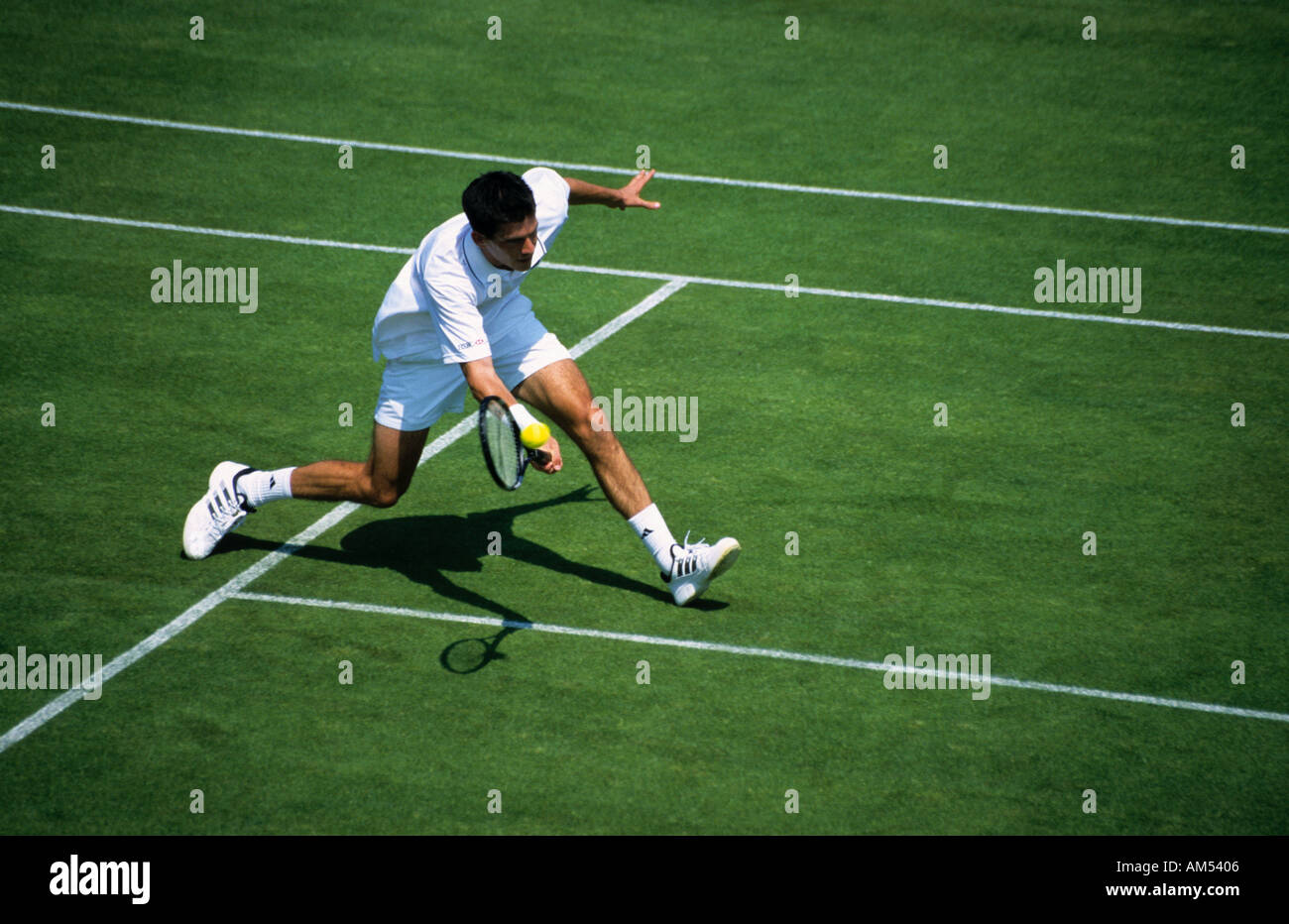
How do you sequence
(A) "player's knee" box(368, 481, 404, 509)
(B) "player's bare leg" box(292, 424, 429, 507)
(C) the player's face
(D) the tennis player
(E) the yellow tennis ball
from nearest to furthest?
1. (E) the yellow tennis ball
2. (C) the player's face
3. (D) the tennis player
4. (B) "player's bare leg" box(292, 424, 429, 507)
5. (A) "player's knee" box(368, 481, 404, 509)

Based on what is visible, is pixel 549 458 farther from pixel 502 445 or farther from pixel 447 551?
pixel 447 551

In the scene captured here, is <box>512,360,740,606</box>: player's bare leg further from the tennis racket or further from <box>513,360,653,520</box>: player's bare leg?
the tennis racket

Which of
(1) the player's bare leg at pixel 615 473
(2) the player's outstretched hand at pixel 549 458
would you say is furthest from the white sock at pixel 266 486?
(2) the player's outstretched hand at pixel 549 458

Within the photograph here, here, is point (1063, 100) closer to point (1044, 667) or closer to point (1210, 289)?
point (1210, 289)

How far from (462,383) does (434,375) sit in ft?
0.49

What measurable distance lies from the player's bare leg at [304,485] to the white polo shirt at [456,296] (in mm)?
505

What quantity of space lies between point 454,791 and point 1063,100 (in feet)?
41.8

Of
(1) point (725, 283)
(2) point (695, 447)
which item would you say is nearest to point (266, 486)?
(2) point (695, 447)

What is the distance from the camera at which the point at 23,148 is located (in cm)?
1459

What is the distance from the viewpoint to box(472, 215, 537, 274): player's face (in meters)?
7.11

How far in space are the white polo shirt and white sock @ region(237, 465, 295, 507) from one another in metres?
0.86

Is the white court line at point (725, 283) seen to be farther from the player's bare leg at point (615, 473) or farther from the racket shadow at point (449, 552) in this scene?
the player's bare leg at point (615, 473)

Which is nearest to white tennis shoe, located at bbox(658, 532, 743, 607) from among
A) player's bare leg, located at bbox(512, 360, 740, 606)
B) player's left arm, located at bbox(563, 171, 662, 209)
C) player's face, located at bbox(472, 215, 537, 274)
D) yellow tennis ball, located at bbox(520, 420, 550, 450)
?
player's bare leg, located at bbox(512, 360, 740, 606)
